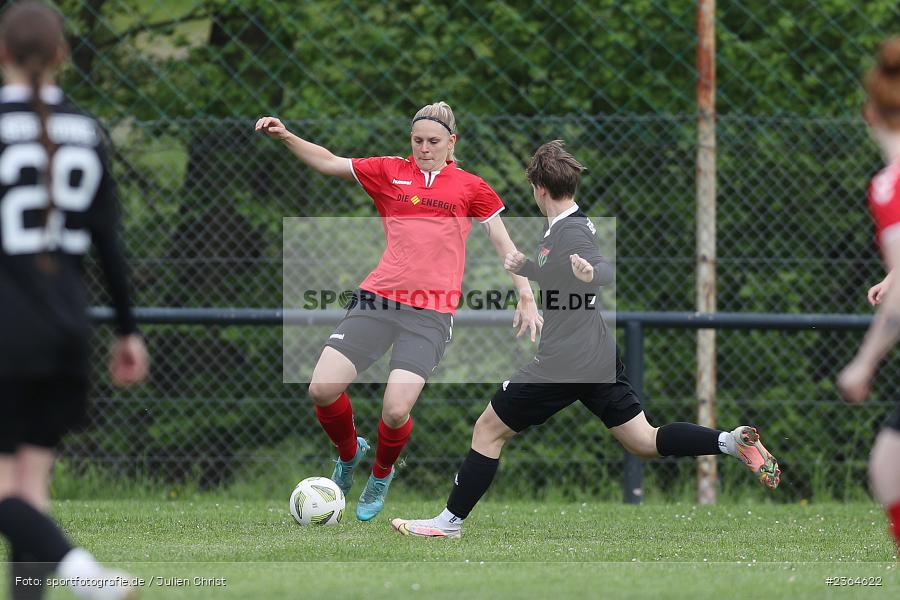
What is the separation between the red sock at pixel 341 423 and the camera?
21.1 ft

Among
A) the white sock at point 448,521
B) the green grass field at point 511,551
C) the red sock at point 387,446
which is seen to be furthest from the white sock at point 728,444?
the red sock at point 387,446

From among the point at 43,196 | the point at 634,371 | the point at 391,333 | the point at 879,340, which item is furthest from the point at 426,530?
the point at 43,196

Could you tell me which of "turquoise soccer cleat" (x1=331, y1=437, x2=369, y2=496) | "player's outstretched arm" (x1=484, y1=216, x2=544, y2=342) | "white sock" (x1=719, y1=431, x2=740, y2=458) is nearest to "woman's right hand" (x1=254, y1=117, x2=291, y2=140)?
"player's outstretched arm" (x1=484, y1=216, x2=544, y2=342)

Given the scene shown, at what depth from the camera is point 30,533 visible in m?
3.39

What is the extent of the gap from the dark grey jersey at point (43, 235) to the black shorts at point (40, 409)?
0.23 ft

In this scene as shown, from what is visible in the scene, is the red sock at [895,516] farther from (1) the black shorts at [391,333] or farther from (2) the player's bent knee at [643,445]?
(1) the black shorts at [391,333]

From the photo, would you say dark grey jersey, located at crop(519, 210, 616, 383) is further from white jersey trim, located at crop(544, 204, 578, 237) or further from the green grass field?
the green grass field

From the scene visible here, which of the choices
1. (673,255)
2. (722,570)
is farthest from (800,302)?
(722,570)

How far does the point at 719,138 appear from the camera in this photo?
8.62 meters

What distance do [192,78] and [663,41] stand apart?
11.8 ft

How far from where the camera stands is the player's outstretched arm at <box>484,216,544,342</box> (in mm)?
6105

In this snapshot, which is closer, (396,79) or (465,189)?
(465,189)

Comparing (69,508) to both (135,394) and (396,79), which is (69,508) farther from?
(396,79)

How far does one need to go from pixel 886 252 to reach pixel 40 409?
241cm
